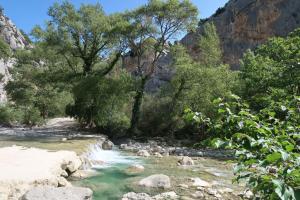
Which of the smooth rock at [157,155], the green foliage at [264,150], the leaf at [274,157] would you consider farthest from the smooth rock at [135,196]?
the smooth rock at [157,155]

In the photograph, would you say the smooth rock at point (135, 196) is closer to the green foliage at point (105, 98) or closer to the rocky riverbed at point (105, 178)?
the rocky riverbed at point (105, 178)

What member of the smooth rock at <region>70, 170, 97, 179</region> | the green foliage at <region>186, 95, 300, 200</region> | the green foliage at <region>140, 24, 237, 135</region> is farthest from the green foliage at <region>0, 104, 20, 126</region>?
the green foliage at <region>186, 95, 300, 200</region>

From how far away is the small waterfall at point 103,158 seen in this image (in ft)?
62.8

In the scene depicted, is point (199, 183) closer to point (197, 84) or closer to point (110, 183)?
point (110, 183)

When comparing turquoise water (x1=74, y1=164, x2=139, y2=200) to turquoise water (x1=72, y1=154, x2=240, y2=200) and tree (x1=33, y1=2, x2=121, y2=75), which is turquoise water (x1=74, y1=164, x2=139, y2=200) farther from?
tree (x1=33, y1=2, x2=121, y2=75)

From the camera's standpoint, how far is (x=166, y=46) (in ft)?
116

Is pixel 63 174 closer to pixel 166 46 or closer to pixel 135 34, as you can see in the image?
pixel 135 34

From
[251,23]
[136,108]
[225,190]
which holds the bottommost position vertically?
[225,190]

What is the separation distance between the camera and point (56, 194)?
10398 millimetres

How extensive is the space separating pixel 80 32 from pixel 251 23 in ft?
139

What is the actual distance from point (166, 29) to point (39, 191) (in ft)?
82.1

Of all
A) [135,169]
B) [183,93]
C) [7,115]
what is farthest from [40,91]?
[135,169]

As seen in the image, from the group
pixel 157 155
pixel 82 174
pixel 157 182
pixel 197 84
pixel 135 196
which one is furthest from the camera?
pixel 197 84

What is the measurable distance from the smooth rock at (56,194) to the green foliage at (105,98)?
20.4 meters
